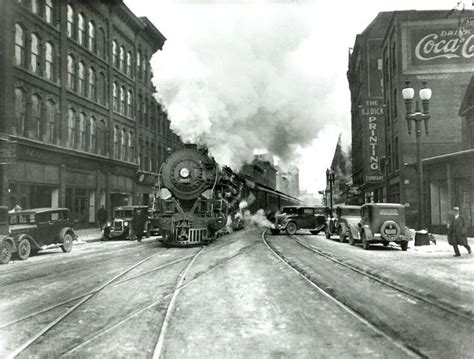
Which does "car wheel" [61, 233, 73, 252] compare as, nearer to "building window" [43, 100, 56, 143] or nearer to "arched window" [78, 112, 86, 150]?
"building window" [43, 100, 56, 143]

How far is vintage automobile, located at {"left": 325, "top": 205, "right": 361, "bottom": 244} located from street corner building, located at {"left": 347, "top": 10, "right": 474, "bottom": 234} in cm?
324

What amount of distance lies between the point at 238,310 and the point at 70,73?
2514 cm

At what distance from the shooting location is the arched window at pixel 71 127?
27703 mm

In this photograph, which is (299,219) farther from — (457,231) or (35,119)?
(35,119)

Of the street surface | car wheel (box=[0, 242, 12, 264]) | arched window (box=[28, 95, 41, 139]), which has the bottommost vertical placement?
the street surface

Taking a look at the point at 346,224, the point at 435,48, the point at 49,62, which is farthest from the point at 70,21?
the point at 435,48

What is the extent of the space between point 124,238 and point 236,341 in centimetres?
1820

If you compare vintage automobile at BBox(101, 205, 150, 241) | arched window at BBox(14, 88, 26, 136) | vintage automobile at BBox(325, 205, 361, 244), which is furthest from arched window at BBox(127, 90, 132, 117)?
vintage automobile at BBox(325, 205, 361, 244)

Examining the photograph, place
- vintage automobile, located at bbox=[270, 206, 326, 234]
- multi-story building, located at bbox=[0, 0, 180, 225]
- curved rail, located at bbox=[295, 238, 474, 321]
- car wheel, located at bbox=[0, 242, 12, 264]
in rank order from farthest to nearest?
vintage automobile, located at bbox=[270, 206, 326, 234]
multi-story building, located at bbox=[0, 0, 180, 225]
car wheel, located at bbox=[0, 242, 12, 264]
curved rail, located at bbox=[295, 238, 474, 321]

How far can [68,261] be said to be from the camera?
42.5 feet

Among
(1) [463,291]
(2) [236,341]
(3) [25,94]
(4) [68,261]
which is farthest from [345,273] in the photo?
(3) [25,94]

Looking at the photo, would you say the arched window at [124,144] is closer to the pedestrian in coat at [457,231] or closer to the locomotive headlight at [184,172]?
the locomotive headlight at [184,172]

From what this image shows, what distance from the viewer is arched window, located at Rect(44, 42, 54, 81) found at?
83.6 ft

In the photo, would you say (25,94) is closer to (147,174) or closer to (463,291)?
(147,174)
